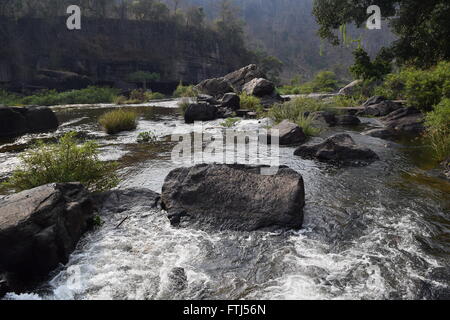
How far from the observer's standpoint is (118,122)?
1149 centimetres

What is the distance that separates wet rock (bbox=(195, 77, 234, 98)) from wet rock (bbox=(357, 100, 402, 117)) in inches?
407

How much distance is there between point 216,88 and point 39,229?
66.3 ft

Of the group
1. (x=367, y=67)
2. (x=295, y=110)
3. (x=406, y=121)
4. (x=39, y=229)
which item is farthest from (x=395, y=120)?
(x=39, y=229)

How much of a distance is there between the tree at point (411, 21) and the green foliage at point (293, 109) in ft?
11.5

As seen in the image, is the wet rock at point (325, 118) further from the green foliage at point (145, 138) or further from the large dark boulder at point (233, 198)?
the large dark boulder at point (233, 198)

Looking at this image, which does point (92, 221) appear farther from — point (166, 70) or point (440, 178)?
point (166, 70)

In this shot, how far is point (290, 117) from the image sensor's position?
39.1 ft

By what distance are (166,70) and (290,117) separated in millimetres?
52495

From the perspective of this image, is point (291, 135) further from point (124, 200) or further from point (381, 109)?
point (381, 109)

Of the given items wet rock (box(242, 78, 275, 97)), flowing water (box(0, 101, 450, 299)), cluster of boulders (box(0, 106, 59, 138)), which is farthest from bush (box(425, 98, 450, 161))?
cluster of boulders (box(0, 106, 59, 138))

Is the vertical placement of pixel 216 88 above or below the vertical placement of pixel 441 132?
above

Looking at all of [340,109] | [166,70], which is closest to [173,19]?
[166,70]

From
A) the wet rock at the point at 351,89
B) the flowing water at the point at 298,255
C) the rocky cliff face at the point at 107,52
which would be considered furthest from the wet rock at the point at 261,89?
the rocky cliff face at the point at 107,52
